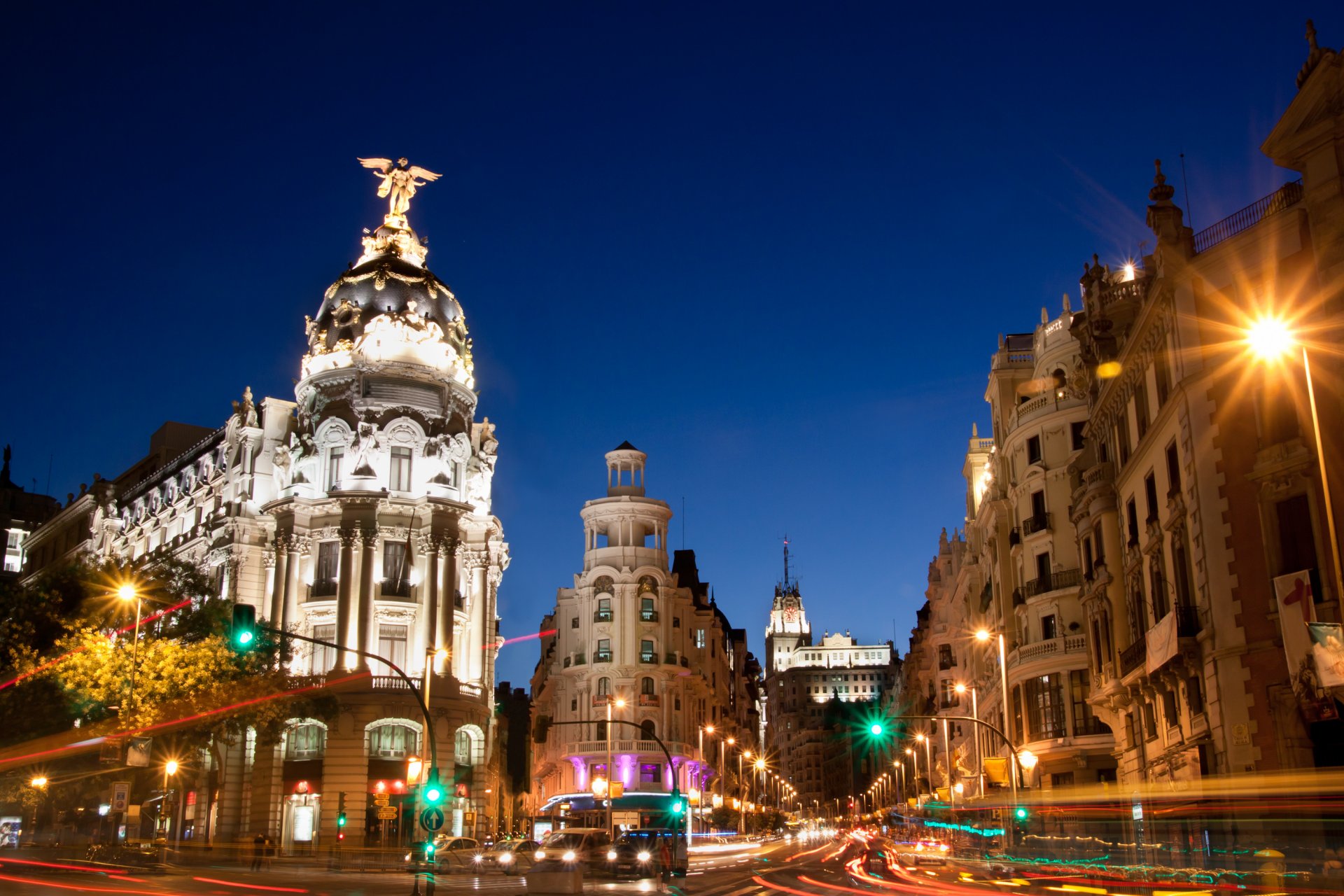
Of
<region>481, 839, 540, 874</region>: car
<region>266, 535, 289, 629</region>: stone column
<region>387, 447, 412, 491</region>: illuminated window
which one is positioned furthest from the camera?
<region>387, 447, 412, 491</region>: illuminated window

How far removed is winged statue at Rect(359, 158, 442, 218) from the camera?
77125 mm

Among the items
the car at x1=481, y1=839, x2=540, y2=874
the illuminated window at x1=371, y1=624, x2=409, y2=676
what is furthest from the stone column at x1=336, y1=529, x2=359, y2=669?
the car at x1=481, y1=839, x2=540, y2=874

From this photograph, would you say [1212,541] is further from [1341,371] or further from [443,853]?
[443,853]

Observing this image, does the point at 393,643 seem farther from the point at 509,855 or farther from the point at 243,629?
the point at 243,629

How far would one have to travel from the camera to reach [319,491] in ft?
224

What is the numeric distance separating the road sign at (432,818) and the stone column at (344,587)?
3947cm

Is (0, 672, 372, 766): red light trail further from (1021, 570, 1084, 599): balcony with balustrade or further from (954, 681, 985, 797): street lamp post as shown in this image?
(954, 681, 985, 797): street lamp post

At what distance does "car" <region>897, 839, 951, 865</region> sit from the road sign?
32.3 meters

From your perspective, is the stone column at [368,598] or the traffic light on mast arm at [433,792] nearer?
the traffic light on mast arm at [433,792]

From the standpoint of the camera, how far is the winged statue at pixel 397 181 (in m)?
77.1

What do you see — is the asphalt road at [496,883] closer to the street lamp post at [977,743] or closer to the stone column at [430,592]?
the street lamp post at [977,743]

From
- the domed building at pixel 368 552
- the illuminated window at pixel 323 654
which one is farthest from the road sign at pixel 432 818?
the illuminated window at pixel 323 654

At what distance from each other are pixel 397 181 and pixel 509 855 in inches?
1780

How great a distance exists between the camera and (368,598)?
214ft
